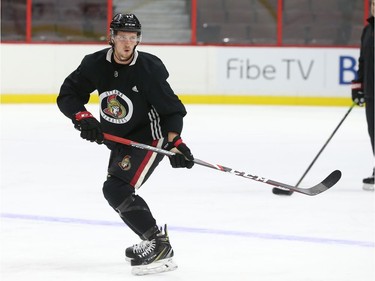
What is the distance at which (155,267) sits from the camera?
371 cm

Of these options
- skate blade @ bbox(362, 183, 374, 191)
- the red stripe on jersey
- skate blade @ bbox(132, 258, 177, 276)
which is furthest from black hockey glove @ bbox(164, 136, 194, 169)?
skate blade @ bbox(362, 183, 374, 191)

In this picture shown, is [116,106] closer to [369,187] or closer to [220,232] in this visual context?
[220,232]

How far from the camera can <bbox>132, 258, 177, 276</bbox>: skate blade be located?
3.67 meters

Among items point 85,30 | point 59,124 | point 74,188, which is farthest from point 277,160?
point 85,30

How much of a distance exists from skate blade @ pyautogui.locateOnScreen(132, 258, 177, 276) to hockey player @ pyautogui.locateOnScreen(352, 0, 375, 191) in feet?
7.83

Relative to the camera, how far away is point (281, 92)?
11.9 m

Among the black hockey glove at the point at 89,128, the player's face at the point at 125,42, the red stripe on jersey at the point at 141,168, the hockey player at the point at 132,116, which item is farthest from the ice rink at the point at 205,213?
the player's face at the point at 125,42

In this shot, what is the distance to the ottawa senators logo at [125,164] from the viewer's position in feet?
12.2

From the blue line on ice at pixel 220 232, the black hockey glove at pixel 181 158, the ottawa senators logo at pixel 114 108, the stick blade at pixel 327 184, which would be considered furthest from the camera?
the blue line on ice at pixel 220 232

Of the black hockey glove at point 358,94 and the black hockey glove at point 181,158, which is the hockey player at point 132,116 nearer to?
the black hockey glove at point 181,158

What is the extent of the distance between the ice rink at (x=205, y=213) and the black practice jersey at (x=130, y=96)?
1.76 ft

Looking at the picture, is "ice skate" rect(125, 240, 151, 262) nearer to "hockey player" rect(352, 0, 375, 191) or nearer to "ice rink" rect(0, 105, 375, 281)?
"ice rink" rect(0, 105, 375, 281)

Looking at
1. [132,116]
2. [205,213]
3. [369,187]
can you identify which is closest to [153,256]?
[132,116]

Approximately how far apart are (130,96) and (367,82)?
251 cm
